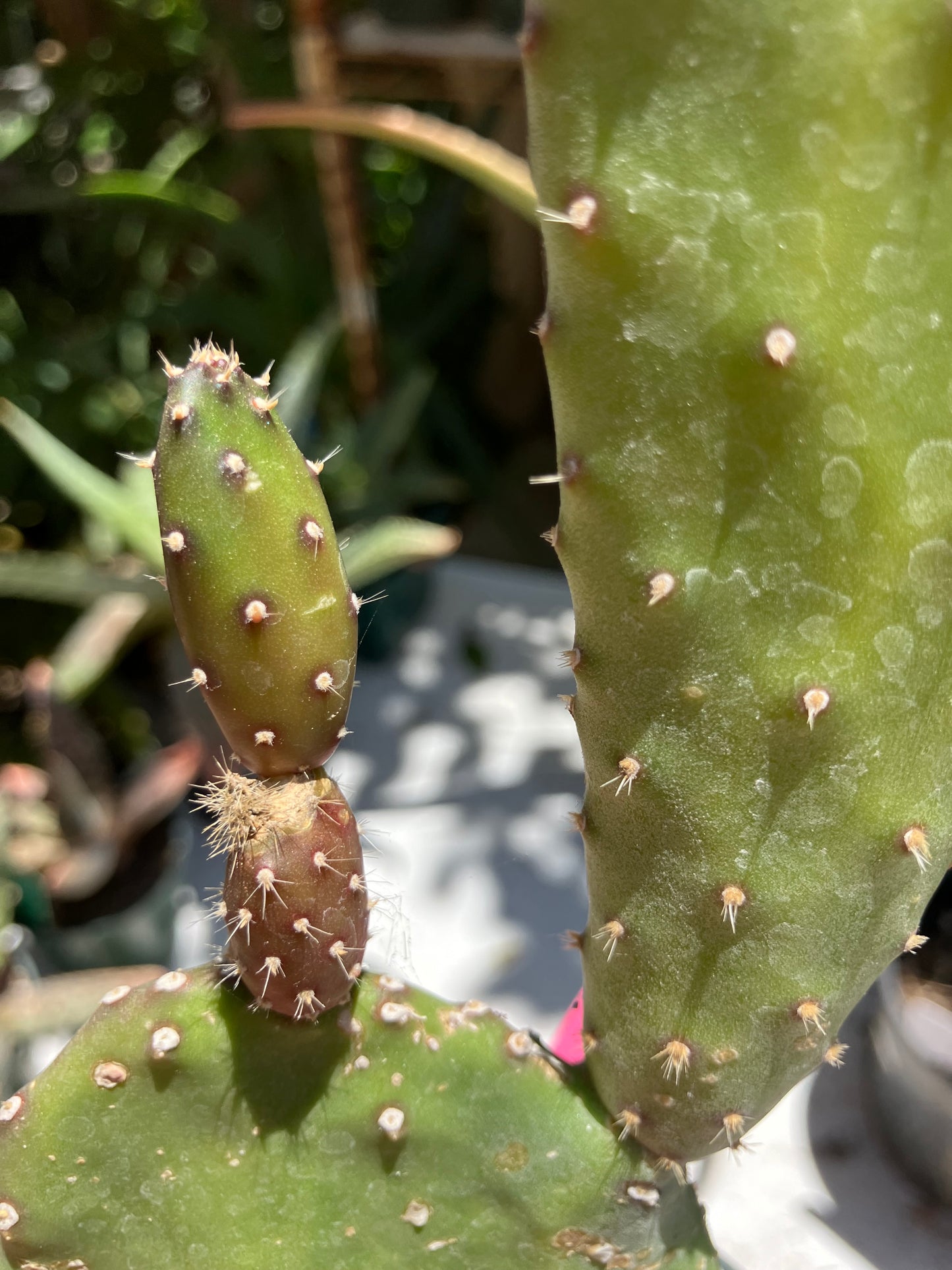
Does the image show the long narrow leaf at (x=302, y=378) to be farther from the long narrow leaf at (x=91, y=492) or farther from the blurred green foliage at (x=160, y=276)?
the long narrow leaf at (x=91, y=492)

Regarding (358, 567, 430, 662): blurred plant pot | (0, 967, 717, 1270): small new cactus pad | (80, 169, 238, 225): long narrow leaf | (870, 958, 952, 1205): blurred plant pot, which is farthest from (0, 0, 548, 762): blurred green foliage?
(0, 967, 717, 1270): small new cactus pad

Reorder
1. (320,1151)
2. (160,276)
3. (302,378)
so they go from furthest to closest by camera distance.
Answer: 1. (160,276)
2. (302,378)
3. (320,1151)

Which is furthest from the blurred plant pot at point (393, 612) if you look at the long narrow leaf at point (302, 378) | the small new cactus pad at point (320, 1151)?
the small new cactus pad at point (320, 1151)

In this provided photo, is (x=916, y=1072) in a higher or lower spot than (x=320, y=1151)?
lower

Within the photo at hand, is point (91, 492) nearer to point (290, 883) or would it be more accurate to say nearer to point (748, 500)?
point (290, 883)

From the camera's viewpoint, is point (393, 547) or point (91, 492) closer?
point (393, 547)

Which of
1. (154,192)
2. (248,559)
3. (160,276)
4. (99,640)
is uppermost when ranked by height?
(248,559)

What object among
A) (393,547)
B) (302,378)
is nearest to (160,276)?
(302,378)

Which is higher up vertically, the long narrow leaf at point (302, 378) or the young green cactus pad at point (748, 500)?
the young green cactus pad at point (748, 500)
